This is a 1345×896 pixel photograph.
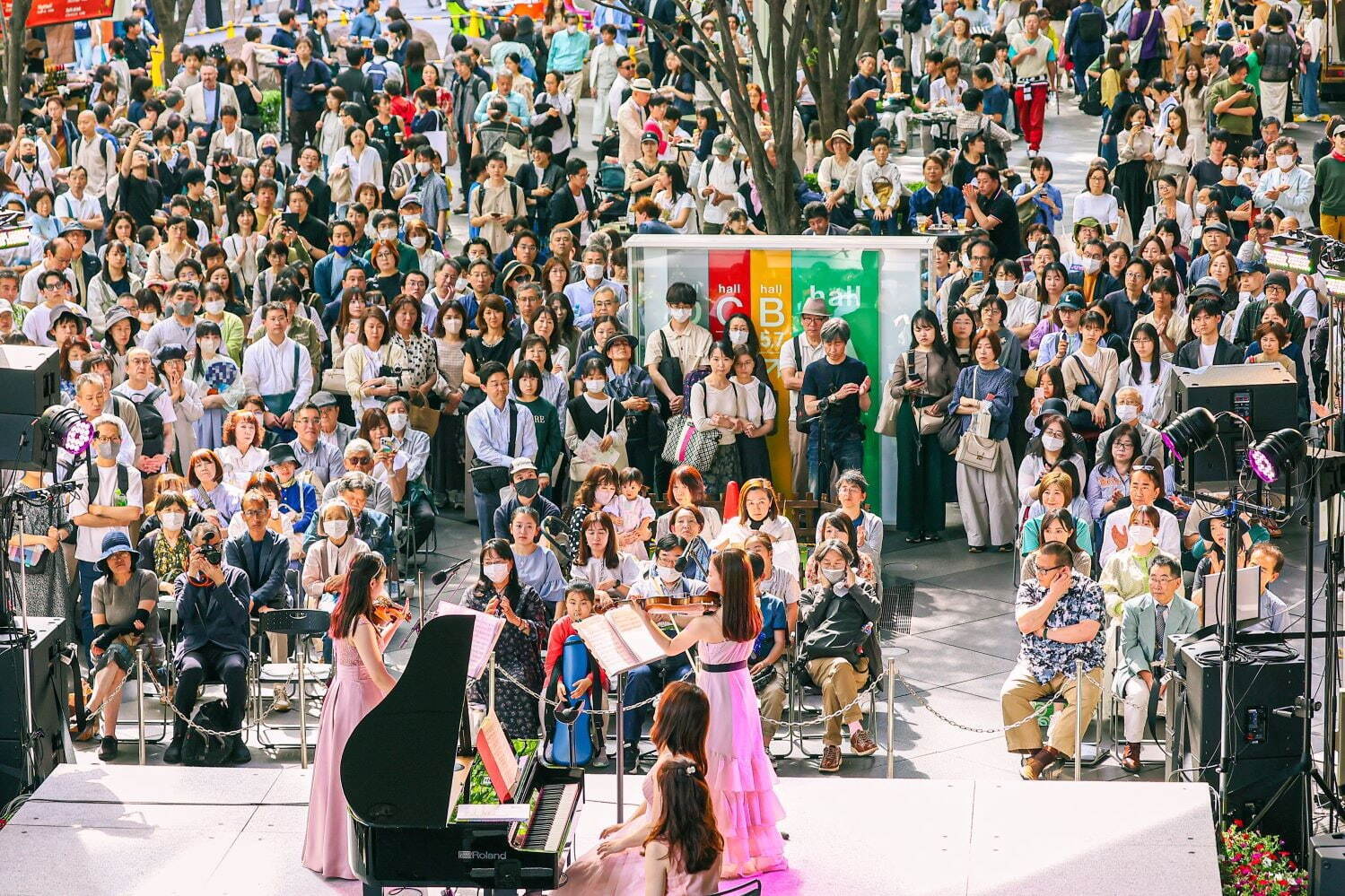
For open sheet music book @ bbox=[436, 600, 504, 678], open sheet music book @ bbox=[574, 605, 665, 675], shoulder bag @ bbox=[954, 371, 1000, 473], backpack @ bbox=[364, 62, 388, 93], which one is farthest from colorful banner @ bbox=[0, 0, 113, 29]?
open sheet music book @ bbox=[436, 600, 504, 678]

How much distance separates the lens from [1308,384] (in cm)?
1614

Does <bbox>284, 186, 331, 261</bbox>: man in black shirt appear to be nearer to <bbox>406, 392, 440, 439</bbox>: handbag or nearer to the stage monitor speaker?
<bbox>406, 392, 440, 439</bbox>: handbag

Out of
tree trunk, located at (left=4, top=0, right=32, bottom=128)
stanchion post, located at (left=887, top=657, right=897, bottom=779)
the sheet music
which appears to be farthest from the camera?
tree trunk, located at (left=4, top=0, right=32, bottom=128)

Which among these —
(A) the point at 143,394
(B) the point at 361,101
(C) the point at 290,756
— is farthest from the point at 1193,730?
(B) the point at 361,101

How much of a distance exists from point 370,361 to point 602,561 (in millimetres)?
3971

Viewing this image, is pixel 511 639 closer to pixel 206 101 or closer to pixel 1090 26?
pixel 206 101

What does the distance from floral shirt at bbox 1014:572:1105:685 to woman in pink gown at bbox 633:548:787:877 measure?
8.55ft

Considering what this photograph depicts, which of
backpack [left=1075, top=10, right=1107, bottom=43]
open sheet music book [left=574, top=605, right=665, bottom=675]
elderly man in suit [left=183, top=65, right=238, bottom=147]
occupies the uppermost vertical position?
backpack [left=1075, top=10, right=1107, bottom=43]

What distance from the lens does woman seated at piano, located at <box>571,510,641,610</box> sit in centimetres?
1352

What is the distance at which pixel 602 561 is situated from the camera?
535 inches

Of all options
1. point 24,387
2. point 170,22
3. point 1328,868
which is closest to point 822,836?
point 1328,868

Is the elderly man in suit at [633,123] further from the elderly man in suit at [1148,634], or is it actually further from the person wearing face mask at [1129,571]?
the elderly man in suit at [1148,634]

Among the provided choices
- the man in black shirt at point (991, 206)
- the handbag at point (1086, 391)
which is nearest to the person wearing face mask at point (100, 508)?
the handbag at point (1086, 391)

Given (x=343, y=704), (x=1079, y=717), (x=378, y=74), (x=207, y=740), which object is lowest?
(x=207, y=740)
